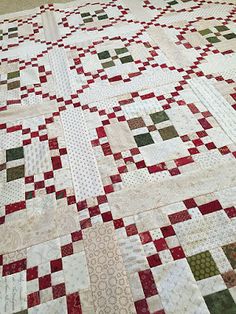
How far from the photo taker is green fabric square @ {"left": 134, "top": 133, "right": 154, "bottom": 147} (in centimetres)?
145

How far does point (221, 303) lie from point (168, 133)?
776 mm

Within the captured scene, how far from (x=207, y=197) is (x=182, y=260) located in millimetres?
280

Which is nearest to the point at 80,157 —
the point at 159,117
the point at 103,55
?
the point at 159,117

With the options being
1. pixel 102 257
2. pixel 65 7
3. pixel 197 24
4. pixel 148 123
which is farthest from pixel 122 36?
pixel 102 257

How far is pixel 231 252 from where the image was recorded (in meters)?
1.04

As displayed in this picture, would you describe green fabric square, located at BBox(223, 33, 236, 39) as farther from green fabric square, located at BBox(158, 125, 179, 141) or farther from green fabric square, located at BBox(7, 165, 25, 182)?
green fabric square, located at BBox(7, 165, 25, 182)

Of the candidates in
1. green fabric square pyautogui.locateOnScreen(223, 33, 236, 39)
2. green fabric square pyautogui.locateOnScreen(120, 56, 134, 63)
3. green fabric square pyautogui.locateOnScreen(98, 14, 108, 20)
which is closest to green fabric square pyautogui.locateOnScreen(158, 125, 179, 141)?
green fabric square pyautogui.locateOnScreen(120, 56, 134, 63)

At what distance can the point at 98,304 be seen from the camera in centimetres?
97

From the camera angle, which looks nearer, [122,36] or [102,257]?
[102,257]

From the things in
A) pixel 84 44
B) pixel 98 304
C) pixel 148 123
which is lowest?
pixel 98 304

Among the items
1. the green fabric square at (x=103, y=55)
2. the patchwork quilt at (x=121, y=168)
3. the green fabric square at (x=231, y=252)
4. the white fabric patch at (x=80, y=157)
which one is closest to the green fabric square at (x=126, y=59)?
the patchwork quilt at (x=121, y=168)

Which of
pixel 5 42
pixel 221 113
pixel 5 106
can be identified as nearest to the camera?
pixel 221 113

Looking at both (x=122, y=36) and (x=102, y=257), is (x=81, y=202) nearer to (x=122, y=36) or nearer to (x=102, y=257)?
(x=102, y=257)

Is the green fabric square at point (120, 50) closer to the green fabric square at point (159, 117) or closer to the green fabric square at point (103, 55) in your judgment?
the green fabric square at point (103, 55)
